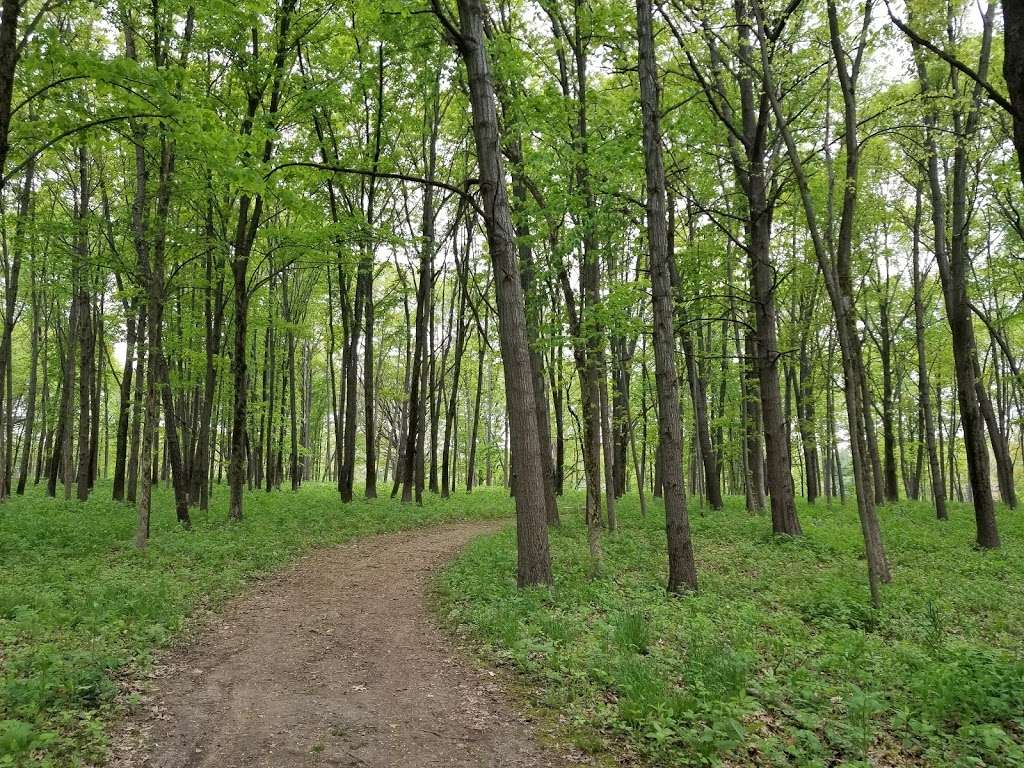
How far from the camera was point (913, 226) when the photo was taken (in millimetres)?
20203

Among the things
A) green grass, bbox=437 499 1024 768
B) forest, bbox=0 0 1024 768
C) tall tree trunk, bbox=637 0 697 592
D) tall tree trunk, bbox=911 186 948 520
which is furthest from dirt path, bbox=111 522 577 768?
tall tree trunk, bbox=911 186 948 520

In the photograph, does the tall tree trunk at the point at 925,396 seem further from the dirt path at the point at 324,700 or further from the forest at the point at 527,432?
the dirt path at the point at 324,700

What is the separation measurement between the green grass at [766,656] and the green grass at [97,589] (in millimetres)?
3398

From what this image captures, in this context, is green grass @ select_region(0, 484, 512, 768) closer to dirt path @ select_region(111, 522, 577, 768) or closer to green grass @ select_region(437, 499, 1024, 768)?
dirt path @ select_region(111, 522, 577, 768)

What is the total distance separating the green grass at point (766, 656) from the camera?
404cm

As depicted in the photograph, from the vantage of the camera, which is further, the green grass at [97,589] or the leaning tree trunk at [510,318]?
the leaning tree trunk at [510,318]

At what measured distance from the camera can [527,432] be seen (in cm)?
825

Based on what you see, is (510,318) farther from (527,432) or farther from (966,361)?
(966,361)

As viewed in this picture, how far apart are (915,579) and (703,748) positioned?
816 centimetres

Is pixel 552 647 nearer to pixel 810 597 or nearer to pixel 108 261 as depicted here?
pixel 810 597

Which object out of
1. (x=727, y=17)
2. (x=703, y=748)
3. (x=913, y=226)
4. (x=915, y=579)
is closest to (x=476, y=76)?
(x=727, y=17)

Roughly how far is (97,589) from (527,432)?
19.7 ft

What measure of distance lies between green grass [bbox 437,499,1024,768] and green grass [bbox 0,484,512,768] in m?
3.40

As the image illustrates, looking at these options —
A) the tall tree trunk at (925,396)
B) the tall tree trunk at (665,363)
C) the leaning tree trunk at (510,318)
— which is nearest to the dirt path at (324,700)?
the leaning tree trunk at (510,318)
